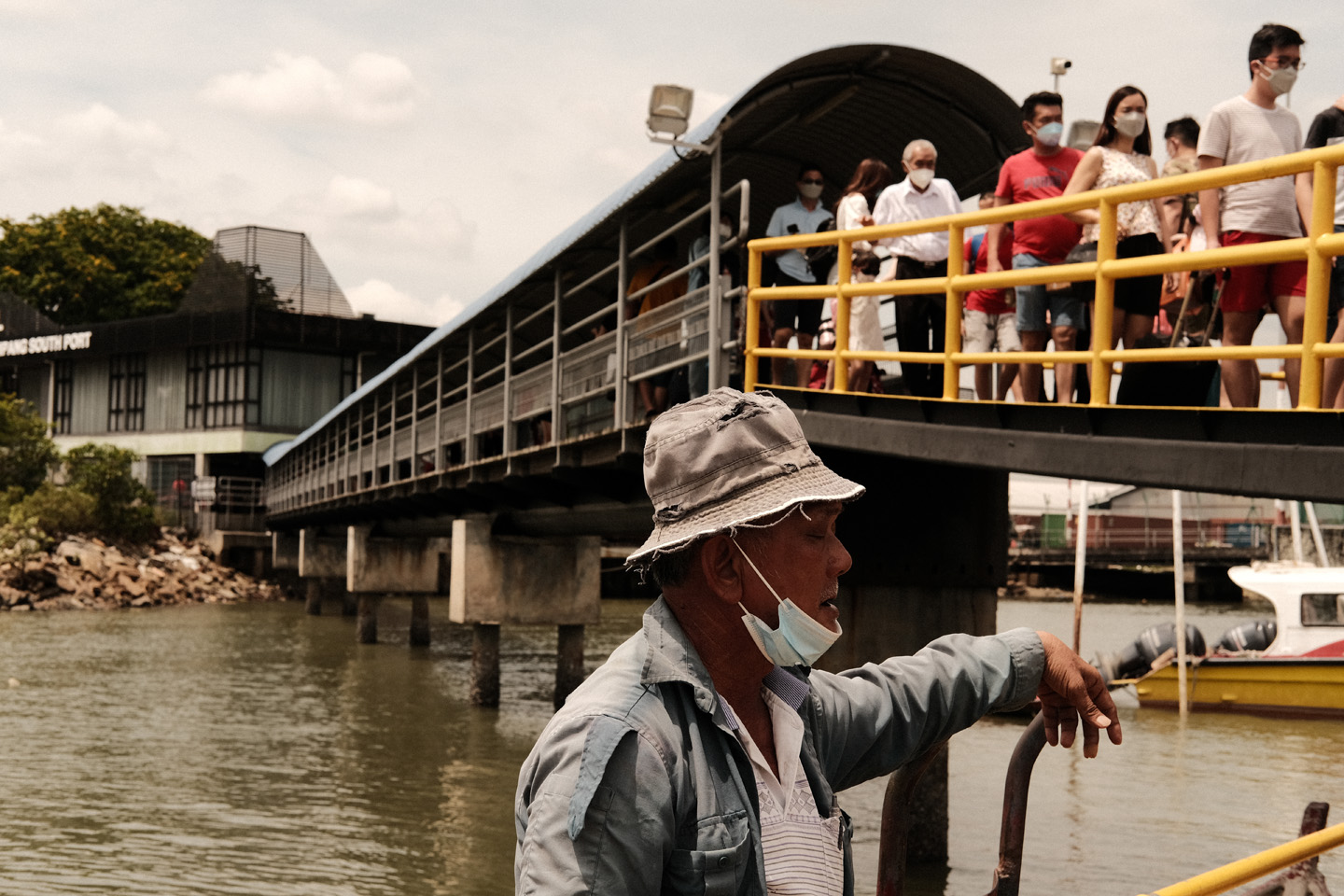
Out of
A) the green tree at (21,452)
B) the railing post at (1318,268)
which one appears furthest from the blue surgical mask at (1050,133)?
the green tree at (21,452)

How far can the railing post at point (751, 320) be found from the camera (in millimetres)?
9453

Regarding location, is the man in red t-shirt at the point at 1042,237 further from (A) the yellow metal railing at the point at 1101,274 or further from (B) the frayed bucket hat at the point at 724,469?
(B) the frayed bucket hat at the point at 724,469

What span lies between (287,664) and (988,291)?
2004 centimetres

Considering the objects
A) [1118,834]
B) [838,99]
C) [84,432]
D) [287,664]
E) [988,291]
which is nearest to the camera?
[988,291]

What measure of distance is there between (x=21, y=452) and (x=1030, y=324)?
160 ft

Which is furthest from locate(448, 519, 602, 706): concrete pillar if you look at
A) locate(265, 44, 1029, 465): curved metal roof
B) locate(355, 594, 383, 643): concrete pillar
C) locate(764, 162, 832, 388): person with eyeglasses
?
locate(355, 594, 383, 643): concrete pillar

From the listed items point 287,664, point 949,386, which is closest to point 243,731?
point 287,664

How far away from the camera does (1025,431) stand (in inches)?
290

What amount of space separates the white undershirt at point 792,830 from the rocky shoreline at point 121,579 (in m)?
40.4

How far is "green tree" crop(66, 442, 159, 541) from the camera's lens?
45625mm

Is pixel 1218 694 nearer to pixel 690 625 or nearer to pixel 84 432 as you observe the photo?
pixel 690 625

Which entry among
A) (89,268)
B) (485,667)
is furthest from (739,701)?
(89,268)

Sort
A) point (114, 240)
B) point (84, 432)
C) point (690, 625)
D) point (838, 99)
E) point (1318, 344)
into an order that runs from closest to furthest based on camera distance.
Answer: point (690, 625) → point (1318, 344) → point (838, 99) → point (84, 432) → point (114, 240)

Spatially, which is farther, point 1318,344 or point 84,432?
point 84,432
